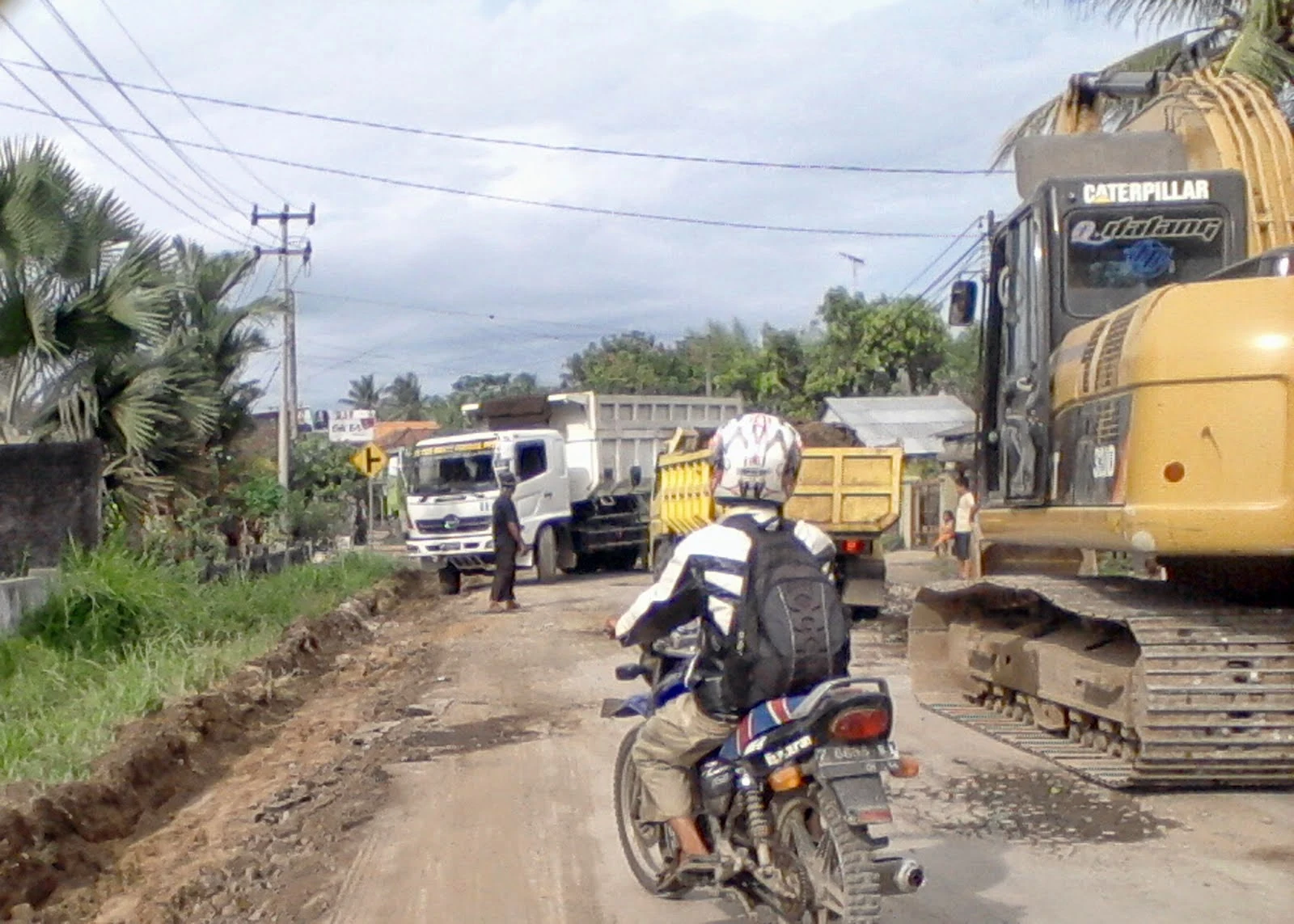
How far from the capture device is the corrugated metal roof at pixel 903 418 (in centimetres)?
4034

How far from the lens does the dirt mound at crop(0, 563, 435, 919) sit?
23.9 ft

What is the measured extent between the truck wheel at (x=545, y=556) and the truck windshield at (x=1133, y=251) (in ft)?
63.2

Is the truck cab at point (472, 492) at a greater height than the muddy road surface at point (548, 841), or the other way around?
the truck cab at point (472, 492)

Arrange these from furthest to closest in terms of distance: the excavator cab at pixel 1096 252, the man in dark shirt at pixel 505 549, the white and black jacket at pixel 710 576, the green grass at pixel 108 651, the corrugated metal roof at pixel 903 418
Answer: the corrugated metal roof at pixel 903 418
the man in dark shirt at pixel 505 549
the green grass at pixel 108 651
the excavator cab at pixel 1096 252
the white and black jacket at pixel 710 576

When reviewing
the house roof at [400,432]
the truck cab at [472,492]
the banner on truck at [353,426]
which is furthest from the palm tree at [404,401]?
the truck cab at [472,492]

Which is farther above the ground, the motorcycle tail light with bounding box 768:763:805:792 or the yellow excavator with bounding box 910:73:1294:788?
the yellow excavator with bounding box 910:73:1294:788

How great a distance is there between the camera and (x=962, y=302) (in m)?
10.3


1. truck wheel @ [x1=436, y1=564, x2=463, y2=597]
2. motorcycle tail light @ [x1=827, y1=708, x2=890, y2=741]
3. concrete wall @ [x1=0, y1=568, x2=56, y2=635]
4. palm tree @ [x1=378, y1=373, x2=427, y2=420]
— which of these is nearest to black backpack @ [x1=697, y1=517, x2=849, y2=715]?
motorcycle tail light @ [x1=827, y1=708, x2=890, y2=741]

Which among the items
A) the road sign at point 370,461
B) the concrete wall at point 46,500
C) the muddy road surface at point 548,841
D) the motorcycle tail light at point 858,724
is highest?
the road sign at point 370,461

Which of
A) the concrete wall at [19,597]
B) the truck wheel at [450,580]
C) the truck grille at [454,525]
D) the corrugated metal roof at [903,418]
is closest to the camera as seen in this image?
the concrete wall at [19,597]

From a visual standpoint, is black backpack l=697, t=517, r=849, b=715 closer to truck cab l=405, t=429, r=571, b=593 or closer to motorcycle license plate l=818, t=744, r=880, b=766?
motorcycle license plate l=818, t=744, r=880, b=766

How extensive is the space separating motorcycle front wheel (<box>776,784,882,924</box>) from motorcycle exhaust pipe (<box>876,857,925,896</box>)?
39mm

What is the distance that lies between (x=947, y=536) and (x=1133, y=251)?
662 inches

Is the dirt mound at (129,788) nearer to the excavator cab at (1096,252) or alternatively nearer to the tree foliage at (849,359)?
the excavator cab at (1096,252)
